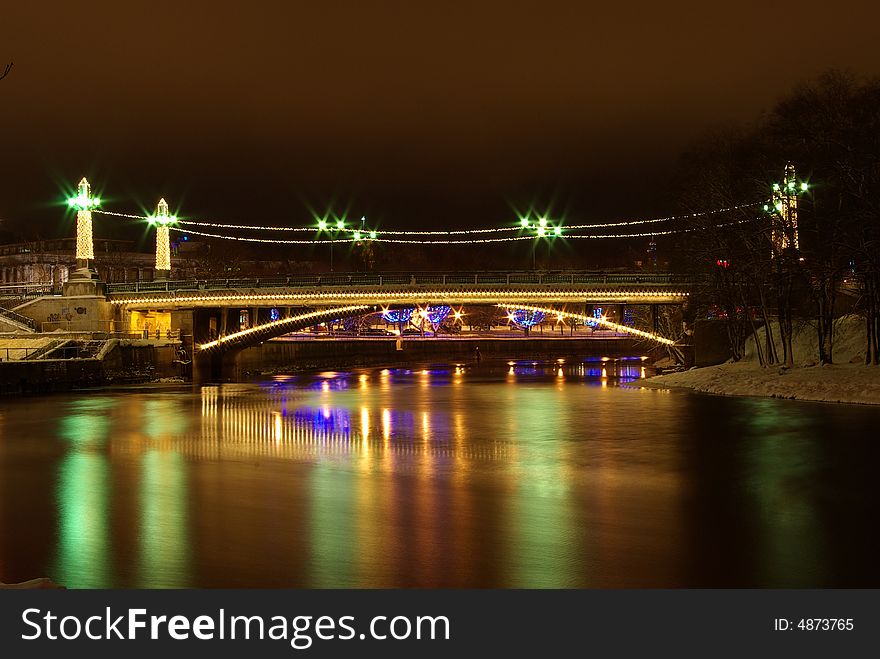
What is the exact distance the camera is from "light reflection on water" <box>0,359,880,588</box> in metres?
12.3

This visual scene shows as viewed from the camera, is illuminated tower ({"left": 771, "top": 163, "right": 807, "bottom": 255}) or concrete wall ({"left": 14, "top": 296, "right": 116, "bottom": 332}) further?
concrete wall ({"left": 14, "top": 296, "right": 116, "bottom": 332})

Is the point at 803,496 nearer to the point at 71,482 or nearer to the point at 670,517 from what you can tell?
the point at 670,517

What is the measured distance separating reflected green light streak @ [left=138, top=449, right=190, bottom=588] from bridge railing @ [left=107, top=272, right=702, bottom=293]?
115ft

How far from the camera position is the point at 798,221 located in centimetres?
3691

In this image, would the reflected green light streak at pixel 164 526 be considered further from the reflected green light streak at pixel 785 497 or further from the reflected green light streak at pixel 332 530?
the reflected green light streak at pixel 785 497

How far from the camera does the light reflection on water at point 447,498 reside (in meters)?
12.3

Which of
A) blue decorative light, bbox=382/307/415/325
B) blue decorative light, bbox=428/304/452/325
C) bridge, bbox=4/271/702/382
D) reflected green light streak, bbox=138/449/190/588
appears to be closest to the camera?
reflected green light streak, bbox=138/449/190/588

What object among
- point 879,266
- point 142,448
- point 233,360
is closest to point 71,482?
point 142,448

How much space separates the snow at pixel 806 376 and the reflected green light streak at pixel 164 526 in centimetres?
2417

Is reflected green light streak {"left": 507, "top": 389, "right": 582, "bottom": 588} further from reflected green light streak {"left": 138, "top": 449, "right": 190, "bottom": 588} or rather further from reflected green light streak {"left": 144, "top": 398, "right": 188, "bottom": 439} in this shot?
reflected green light streak {"left": 144, "top": 398, "right": 188, "bottom": 439}

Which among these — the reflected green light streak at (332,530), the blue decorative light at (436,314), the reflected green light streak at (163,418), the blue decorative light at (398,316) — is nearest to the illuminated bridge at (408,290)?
the reflected green light streak at (163,418)

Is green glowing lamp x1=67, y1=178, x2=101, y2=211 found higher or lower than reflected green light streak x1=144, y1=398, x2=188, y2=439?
higher

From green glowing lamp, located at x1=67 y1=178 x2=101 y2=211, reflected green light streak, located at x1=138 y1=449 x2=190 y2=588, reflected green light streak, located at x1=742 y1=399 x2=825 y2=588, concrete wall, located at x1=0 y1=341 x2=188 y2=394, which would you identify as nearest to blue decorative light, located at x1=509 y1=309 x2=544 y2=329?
concrete wall, located at x1=0 y1=341 x2=188 y2=394

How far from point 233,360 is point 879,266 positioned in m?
47.6
